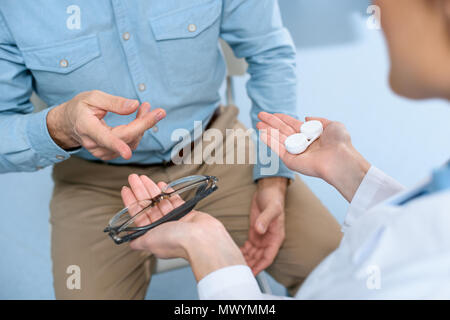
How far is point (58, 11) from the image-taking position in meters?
0.92

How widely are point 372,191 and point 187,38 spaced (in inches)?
22.3

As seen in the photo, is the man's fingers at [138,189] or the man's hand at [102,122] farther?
the man's fingers at [138,189]

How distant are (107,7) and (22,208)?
1.04m

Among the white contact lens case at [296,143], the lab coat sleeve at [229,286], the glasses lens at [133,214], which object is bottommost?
the lab coat sleeve at [229,286]

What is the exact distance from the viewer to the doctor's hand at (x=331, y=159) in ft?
2.83

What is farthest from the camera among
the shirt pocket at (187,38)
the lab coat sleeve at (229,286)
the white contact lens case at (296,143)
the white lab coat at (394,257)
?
the shirt pocket at (187,38)

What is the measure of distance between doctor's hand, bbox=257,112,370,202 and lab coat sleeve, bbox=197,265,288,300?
303 millimetres

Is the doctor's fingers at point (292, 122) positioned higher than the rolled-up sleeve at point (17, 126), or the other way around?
the rolled-up sleeve at point (17, 126)

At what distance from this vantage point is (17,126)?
0.94m


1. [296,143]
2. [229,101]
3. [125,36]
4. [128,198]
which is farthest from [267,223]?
[229,101]

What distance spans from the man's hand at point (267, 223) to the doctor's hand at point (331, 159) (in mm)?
165

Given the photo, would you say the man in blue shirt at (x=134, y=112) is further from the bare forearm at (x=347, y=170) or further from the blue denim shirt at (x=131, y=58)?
the bare forearm at (x=347, y=170)

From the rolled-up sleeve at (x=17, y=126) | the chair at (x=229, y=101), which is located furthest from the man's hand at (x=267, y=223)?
the rolled-up sleeve at (x=17, y=126)

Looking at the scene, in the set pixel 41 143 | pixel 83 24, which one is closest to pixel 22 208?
pixel 41 143
